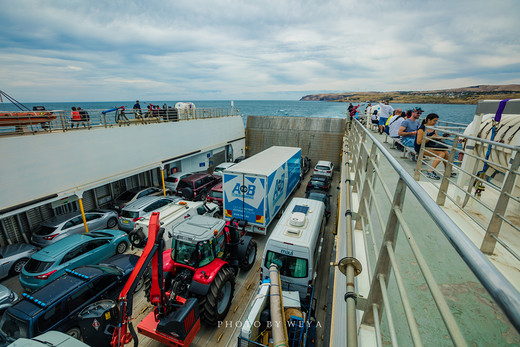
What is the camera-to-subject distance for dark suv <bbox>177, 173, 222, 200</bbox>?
1437cm

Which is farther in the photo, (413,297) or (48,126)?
(48,126)

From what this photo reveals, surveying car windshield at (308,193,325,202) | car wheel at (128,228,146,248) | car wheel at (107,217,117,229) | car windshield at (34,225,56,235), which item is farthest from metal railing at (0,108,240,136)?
car windshield at (308,193,325,202)

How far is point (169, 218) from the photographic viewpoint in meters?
9.82

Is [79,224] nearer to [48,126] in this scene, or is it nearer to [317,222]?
[48,126]

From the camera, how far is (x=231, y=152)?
76.2 ft

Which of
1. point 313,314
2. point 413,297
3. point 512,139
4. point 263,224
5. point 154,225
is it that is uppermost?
point 512,139

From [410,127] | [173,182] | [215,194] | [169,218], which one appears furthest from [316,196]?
[173,182]

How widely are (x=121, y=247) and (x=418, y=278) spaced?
10501mm

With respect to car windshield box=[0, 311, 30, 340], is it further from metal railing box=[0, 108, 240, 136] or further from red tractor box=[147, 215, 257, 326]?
metal railing box=[0, 108, 240, 136]

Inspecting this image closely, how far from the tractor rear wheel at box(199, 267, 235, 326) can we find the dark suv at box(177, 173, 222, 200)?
308 inches

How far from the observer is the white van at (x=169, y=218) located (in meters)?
8.97

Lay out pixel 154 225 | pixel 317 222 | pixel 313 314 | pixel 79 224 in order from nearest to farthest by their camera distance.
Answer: pixel 154 225
pixel 313 314
pixel 317 222
pixel 79 224

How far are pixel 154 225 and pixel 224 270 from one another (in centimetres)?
274

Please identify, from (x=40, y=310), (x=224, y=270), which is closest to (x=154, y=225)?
(x=224, y=270)
